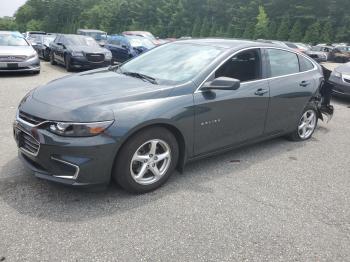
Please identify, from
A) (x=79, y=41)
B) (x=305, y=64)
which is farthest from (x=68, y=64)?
(x=305, y=64)

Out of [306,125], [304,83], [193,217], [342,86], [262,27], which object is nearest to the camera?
[193,217]

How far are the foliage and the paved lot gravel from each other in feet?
158

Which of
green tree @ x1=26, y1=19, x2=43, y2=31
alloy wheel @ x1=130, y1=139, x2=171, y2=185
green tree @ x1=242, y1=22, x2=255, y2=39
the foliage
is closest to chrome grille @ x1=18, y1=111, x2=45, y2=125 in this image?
alloy wheel @ x1=130, y1=139, x2=171, y2=185

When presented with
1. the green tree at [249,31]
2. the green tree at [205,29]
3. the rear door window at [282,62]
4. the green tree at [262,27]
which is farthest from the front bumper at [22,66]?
the green tree at [205,29]

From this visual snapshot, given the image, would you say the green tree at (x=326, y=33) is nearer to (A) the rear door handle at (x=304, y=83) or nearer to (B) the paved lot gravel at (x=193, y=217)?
(A) the rear door handle at (x=304, y=83)

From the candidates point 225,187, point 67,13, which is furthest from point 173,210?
point 67,13

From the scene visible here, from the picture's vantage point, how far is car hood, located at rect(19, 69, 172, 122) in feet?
10.9

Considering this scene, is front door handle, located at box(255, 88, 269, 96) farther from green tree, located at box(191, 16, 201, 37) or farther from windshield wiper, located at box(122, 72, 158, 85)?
green tree, located at box(191, 16, 201, 37)

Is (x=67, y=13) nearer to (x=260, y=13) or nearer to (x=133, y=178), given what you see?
(x=260, y=13)

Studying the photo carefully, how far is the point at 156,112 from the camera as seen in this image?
3582 millimetres

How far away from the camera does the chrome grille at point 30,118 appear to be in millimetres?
3377

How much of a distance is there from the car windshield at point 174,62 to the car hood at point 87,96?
28cm

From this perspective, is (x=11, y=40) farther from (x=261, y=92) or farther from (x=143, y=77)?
(x=261, y=92)

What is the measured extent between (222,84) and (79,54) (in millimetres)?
10257
